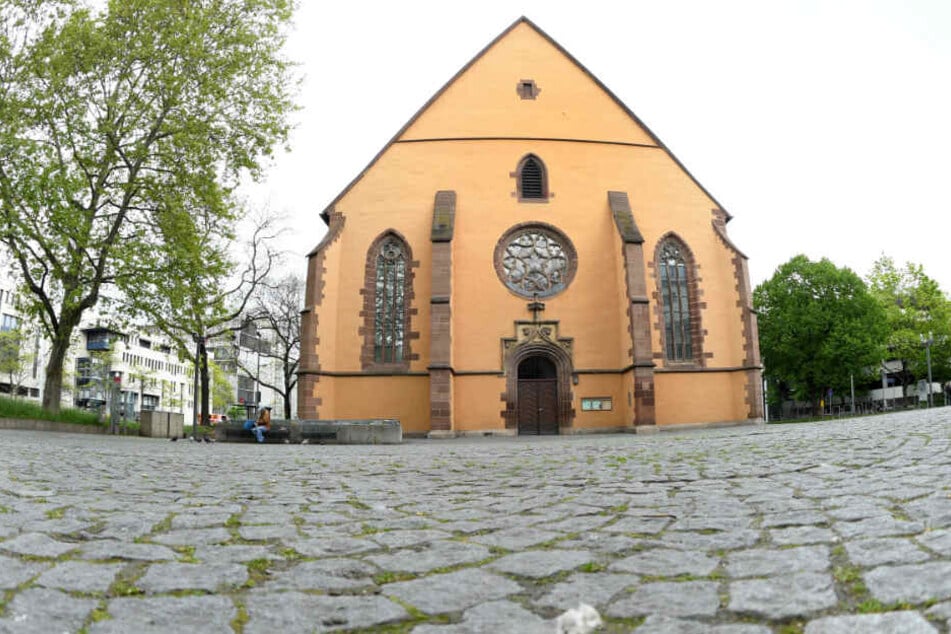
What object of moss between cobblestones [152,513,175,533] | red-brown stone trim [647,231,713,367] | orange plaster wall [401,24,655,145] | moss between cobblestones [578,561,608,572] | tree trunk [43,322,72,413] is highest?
orange plaster wall [401,24,655,145]

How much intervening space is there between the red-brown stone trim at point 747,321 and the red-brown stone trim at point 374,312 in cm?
1133

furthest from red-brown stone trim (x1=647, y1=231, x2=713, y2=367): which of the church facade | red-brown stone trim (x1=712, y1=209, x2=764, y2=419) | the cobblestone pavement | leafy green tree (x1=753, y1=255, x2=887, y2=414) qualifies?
leafy green tree (x1=753, y1=255, x2=887, y2=414)

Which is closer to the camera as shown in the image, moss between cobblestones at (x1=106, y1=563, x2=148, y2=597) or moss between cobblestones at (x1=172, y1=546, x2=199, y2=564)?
moss between cobblestones at (x1=106, y1=563, x2=148, y2=597)

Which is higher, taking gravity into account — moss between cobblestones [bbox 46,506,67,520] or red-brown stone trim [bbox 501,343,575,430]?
red-brown stone trim [bbox 501,343,575,430]

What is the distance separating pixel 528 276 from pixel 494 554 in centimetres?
2213

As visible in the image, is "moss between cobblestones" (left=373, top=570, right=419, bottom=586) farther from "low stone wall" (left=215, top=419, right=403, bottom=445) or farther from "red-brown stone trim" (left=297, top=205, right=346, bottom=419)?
"red-brown stone trim" (left=297, top=205, right=346, bottom=419)

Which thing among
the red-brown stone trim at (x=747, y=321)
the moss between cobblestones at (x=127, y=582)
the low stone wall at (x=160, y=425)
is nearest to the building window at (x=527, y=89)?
the red-brown stone trim at (x=747, y=321)

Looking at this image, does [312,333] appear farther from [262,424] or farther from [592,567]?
[592,567]

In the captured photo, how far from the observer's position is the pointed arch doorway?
24.5 metres

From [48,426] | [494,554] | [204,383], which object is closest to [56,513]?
[494,554]

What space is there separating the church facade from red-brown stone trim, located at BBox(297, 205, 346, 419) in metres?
0.06

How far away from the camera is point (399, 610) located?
2.72 metres

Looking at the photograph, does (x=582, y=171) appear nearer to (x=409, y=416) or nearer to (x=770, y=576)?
(x=409, y=416)

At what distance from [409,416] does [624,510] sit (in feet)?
63.5
